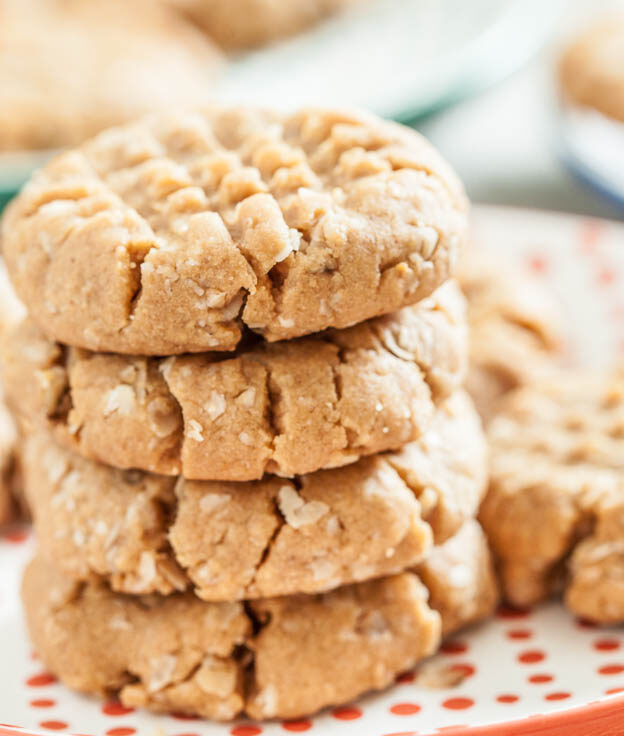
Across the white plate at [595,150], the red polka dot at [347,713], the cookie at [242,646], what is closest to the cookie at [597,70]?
the white plate at [595,150]

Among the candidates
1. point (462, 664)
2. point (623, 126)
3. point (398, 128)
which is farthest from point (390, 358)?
point (623, 126)

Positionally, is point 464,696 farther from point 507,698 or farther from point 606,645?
Result: point 606,645

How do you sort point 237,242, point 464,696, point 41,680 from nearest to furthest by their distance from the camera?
point 237,242 → point 464,696 → point 41,680

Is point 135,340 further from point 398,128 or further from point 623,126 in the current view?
point 623,126

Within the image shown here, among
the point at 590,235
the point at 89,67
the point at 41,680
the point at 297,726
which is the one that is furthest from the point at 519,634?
the point at 89,67

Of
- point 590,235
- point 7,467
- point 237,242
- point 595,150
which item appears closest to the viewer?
point 237,242

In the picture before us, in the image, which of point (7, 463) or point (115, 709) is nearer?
point (115, 709)

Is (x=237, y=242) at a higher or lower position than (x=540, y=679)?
higher

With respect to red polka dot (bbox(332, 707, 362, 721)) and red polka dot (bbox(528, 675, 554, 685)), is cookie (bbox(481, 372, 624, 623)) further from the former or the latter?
red polka dot (bbox(332, 707, 362, 721))
